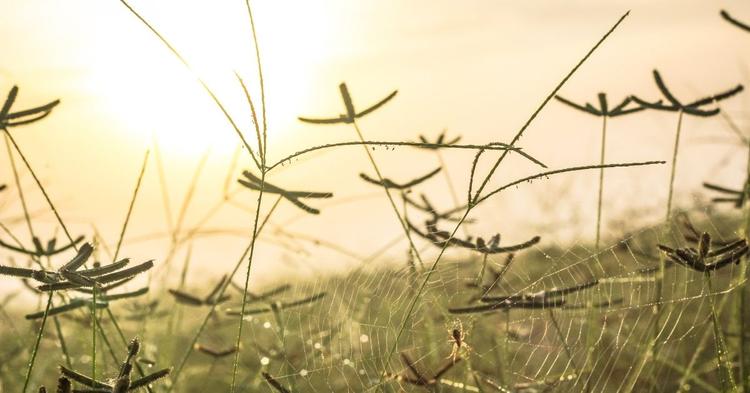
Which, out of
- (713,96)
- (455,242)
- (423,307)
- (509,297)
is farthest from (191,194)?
(713,96)

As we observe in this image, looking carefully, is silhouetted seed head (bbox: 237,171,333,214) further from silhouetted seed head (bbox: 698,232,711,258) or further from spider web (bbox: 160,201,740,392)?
silhouetted seed head (bbox: 698,232,711,258)

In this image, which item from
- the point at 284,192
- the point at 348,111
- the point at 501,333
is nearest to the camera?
the point at 284,192

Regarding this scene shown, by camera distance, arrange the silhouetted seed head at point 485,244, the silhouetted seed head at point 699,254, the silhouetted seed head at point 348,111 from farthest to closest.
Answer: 1. the silhouetted seed head at point 348,111
2. the silhouetted seed head at point 485,244
3. the silhouetted seed head at point 699,254

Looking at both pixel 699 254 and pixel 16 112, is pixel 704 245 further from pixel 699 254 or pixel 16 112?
pixel 16 112

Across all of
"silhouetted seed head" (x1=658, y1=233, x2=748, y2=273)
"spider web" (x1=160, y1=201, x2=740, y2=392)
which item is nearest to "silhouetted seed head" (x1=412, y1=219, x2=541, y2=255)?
"spider web" (x1=160, y1=201, x2=740, y2=392)

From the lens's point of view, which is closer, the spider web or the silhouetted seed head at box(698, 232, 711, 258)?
the silhouetted seed head at box(698, 232, 711, 258)

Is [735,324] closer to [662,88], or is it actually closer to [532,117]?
[662,88]

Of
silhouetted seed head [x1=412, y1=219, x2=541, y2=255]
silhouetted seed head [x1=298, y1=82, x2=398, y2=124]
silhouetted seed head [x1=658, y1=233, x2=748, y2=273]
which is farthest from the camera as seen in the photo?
silhouetted seed head [x1=298, y1=82, x2=398, y2=124]

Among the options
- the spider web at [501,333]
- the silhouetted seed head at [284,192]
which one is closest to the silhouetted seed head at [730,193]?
the spider web at [501,333]

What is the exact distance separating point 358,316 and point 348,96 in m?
1.03

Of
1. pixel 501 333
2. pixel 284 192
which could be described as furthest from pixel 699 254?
pixel 501 333

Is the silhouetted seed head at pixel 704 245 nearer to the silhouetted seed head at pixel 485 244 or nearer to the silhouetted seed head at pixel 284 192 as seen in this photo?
the silhouetted seed head at pixel 485 244

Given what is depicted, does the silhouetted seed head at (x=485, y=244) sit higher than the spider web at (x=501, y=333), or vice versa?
the silhouetted seed head at (x=485, y=244)

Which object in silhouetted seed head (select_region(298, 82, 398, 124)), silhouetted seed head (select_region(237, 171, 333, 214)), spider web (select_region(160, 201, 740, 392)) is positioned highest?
silhouetted seed head (select_region(298, 82, 398, 124))
